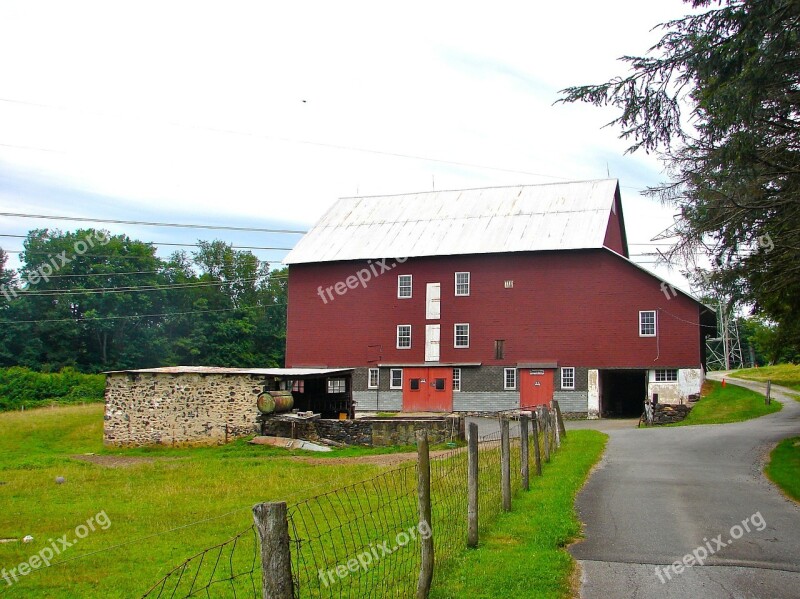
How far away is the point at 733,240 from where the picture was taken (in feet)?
53.3

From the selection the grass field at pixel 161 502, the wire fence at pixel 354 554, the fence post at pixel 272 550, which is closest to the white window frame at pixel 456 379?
the grass field at pixel 161 502

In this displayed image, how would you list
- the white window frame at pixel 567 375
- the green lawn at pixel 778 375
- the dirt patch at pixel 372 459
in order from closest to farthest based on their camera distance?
the dirt patch at pixel 372 459
the white window frame at pixel 567 375
the green lawn at pixel 778 375

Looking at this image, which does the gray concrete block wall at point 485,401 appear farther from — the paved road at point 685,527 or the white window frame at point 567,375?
the paved road at point 685,527

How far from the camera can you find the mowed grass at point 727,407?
3375 centimetres

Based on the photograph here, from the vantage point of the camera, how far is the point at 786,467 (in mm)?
18266

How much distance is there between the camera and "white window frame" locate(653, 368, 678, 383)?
134 ft

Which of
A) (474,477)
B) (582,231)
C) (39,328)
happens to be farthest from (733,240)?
(39,328)

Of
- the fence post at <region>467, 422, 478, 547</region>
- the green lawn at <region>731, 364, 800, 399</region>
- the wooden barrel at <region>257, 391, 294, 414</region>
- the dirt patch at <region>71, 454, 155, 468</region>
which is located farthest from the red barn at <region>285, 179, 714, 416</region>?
the fence post at <region>467, 422, 478, 547</region>

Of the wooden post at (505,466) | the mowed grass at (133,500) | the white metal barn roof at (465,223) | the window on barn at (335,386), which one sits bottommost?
the mowed grass at (133,500)

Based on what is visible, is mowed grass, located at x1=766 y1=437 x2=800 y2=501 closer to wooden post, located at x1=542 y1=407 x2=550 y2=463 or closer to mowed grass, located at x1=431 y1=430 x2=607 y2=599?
mowed grass, located at x1=431 y1=430 x2=607 y2=599

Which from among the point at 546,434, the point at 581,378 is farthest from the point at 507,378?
the point at 546,434

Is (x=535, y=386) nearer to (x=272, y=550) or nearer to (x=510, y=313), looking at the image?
(x=510, y=313)

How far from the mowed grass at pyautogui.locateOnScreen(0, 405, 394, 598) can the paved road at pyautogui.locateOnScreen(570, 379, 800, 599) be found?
16.2 ft

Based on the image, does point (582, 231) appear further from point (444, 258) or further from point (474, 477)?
point (474, 477)
